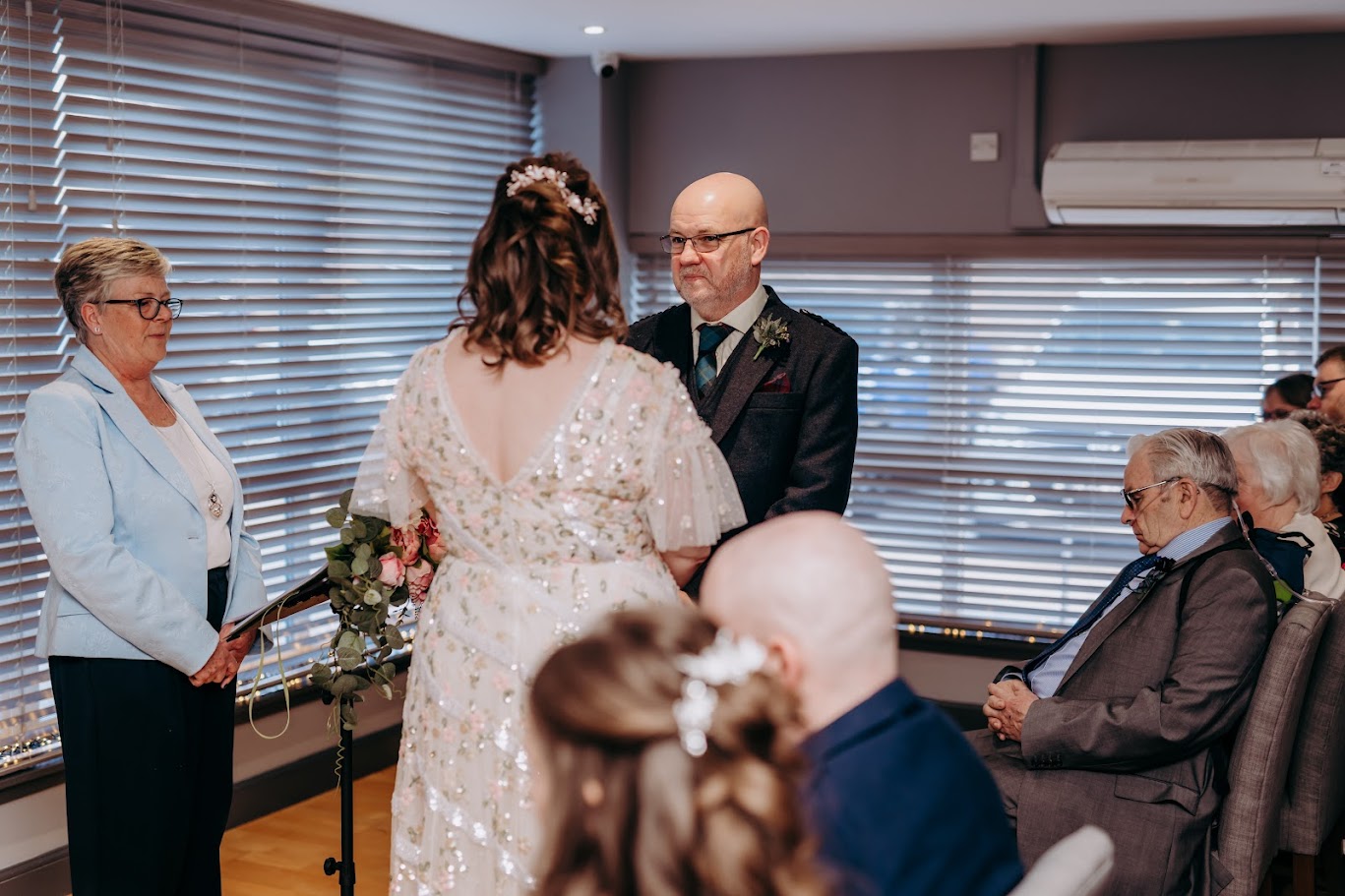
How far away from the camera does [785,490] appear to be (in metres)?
2.77

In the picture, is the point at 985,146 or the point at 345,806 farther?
the point at 985,146

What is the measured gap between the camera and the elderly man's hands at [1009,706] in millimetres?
2838

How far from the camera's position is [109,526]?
8.97 feet

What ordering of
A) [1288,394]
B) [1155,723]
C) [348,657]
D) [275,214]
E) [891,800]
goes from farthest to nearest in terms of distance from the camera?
[1288,394] → [275,214] → [348,657] → [1155,723] → [891,800]

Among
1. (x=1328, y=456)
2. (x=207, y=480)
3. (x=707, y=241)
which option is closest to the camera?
(x=707, y=241)

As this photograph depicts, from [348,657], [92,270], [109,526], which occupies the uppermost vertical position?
[92,270]

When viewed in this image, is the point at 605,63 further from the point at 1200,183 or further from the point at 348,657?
the point at 348,657

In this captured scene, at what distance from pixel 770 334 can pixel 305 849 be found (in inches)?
89.5

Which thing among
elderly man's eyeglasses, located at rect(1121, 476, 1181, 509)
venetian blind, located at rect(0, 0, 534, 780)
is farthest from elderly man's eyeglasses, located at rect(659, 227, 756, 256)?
venetian blind, located at rect(0, 0, 534, 780)

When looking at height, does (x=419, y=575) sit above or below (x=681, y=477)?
below

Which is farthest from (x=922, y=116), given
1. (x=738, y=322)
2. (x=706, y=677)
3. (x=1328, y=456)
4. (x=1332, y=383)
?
(x=706, y=677)

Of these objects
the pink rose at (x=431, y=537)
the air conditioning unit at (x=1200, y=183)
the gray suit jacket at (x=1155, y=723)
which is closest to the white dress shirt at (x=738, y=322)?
the pink rose at (x=431, y=537)

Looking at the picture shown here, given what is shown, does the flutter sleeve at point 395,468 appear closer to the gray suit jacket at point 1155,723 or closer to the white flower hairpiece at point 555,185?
the white flower hairpiece at point 555,185

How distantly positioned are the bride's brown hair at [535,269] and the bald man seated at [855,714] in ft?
2.52
